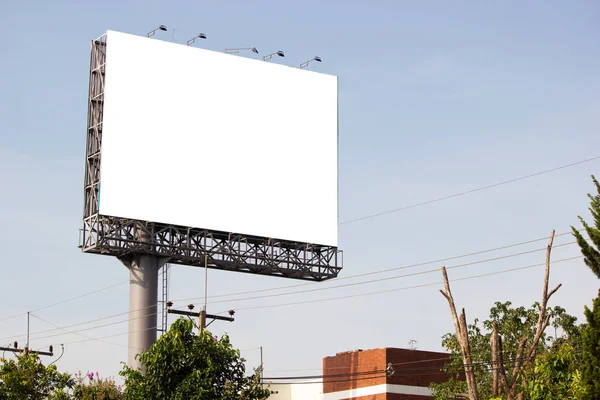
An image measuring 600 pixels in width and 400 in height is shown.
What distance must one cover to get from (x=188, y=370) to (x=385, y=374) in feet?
79.5

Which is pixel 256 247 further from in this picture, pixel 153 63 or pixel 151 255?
pixel 153 63

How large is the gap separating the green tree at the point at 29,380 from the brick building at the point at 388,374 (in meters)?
16.6

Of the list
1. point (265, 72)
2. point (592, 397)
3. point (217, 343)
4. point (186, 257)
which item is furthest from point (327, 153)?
point (592, 397)

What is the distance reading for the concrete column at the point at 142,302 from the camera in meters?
55.5


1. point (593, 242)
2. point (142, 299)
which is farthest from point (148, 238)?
point (593, 242)

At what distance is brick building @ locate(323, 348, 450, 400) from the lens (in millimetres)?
60438

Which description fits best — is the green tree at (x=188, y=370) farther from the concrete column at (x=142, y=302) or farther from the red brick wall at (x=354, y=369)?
the red brick wall at (x=354, y=369)

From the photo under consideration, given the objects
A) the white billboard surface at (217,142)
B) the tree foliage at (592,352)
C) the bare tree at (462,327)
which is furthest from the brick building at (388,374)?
the tree foliage at (592,352)

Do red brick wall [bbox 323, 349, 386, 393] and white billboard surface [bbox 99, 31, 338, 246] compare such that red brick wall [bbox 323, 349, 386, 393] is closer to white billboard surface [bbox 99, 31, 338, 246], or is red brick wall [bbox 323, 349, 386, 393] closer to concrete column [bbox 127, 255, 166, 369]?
white billboard surface [bbox 99, 31, 338, 246]

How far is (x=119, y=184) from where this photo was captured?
5581 cm

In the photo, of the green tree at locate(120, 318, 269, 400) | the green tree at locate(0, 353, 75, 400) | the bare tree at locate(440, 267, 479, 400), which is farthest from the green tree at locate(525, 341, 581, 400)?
the green tree at locate(0, 353, 75, 400)

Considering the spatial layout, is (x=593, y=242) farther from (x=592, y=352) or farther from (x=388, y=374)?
(x=388, y=374)

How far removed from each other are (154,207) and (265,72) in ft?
37.9

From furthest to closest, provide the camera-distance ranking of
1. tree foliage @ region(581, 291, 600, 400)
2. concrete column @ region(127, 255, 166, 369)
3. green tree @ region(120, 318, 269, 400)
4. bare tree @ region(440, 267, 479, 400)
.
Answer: concrete column @ region(127, 255, 166, 369) < bare tree @ region(440, 267, 479, 400) < green tree @ region(120, 318, 269, 400) < tree foliage @ region(581, 291, 600, 400)
